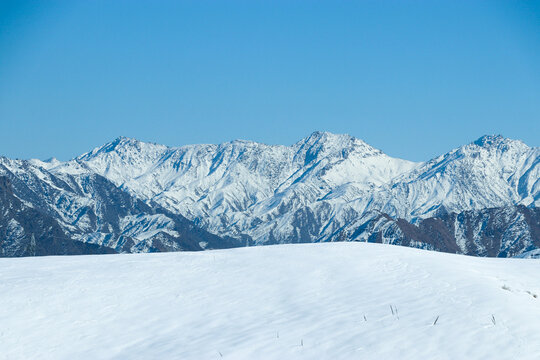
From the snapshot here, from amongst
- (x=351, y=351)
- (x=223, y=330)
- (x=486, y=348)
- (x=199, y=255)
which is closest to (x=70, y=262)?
(x=199, y=255)

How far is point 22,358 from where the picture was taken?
23391 mm

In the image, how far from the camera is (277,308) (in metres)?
26.0

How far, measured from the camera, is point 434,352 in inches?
750

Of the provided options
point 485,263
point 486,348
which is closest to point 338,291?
point 486,348

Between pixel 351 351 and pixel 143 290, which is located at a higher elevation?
pixel 143 290

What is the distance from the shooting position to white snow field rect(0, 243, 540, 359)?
20438 millimetres

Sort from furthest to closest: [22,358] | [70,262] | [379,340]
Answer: [70,262] → [22,358] → [379,340]

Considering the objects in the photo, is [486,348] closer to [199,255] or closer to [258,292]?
[258,292]

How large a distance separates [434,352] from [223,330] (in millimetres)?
7791

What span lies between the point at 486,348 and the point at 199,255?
2163cm

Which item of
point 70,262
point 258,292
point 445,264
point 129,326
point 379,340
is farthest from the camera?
point 70,262

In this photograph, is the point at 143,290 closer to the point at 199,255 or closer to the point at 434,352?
the point at 199,255

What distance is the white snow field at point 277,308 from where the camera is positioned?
67.1 feet

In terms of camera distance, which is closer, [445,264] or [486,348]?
[486,348]
